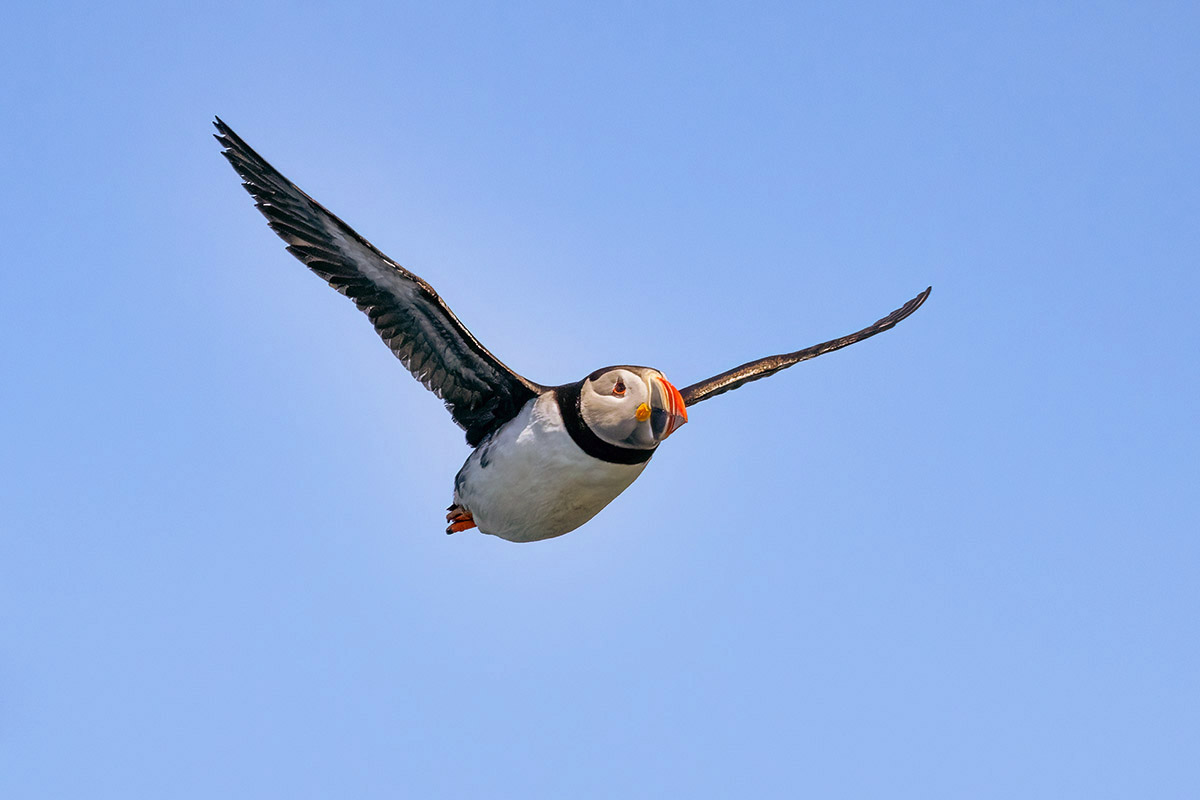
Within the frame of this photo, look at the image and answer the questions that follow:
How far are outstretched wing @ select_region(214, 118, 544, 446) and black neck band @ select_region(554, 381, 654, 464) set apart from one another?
75 cm

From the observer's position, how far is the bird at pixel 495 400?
11.5 metres

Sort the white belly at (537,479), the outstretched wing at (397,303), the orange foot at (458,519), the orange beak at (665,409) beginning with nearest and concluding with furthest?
the outstretched wing at (397,303)
the orange beak at (665,409)
the white belly at (537,479)
the orange foot at (458,519)

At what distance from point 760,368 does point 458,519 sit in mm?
3939

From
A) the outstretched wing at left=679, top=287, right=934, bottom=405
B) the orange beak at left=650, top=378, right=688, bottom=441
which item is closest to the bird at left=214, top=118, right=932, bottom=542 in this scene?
the orange beak at left=650, top=378, right=688, bottom=441

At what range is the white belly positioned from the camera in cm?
1184

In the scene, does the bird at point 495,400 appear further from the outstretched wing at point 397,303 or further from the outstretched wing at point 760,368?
the outstretched wing at point 760,368

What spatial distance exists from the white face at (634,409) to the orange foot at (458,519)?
2159mm

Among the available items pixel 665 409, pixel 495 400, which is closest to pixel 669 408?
pixel 665 409

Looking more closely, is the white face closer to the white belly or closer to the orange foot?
the white belly

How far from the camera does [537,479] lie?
12.0 meters

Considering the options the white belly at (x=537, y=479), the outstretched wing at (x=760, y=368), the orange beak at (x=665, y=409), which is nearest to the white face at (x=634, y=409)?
the orange beak at (x=665, y=409)

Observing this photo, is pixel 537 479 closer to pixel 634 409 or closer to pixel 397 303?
pixel 634 409

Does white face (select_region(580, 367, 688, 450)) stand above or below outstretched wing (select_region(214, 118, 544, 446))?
below

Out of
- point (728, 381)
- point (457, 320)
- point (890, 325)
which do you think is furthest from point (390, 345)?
point (890, 325)
